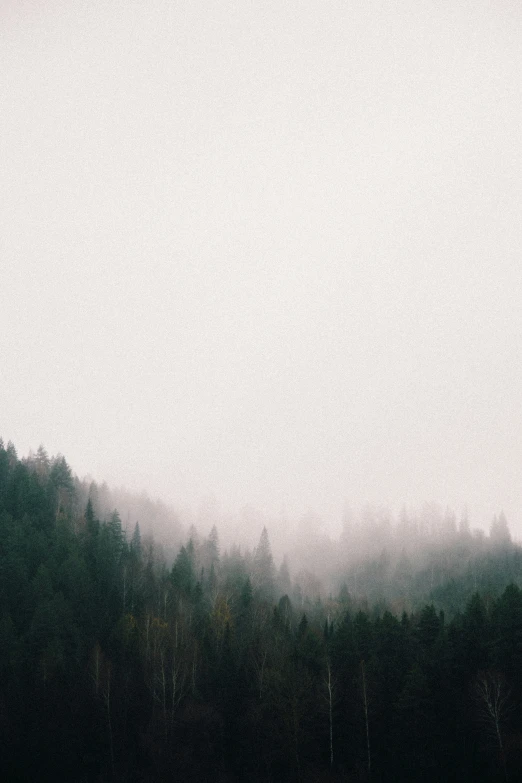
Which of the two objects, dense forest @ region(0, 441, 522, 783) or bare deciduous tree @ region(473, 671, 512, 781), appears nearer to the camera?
bare deciduous tree @ region(473, 671, 512, 781)

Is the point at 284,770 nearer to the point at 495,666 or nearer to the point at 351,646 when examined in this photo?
the point at 351,646

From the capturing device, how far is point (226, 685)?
65.8m

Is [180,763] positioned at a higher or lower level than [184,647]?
lower

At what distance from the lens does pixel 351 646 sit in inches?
2630

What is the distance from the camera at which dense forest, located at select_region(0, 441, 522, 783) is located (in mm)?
55250

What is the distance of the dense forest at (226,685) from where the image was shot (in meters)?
55.2

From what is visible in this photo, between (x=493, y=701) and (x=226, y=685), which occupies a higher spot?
(x=226, y=685)

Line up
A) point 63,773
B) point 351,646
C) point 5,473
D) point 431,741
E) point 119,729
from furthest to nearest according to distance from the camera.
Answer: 1. point 5,473
2. point 351,646
3. point 119,729
4. point 63,773
5. point 431,741

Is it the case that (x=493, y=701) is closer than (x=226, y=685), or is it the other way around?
(x=493, y=701)

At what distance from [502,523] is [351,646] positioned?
12439cm

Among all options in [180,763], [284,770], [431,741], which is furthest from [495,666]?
[180,763]

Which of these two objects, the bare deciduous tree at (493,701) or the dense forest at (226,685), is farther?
the dense forest at (226,685)

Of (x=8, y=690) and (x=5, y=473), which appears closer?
(x=8, y=690)

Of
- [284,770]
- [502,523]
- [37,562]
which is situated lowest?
[284,770]
